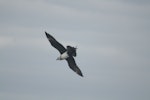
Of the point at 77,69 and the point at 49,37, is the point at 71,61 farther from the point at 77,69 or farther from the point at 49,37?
the point at 49,37

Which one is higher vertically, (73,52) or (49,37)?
(49,37)

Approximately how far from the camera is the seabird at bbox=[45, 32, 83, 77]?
158 feet

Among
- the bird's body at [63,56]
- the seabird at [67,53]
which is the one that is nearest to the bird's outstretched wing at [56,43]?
the seabird at [67,53]

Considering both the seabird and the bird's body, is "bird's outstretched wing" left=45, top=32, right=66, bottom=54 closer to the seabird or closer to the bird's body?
the seabird

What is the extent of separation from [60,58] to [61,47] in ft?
7.77

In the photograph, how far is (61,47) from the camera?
5206cm

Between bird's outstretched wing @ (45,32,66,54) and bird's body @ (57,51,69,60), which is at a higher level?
bird's outstretched wing @ (45,32,66,54)

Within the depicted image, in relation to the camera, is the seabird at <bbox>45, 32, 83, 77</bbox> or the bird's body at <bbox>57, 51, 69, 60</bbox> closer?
the seabird at <bbox>45, 32, 83, 77</bbox>

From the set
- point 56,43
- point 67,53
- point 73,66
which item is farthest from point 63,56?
point 73,66

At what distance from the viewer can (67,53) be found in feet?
161

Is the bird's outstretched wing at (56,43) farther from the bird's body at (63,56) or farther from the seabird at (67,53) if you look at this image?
the bird's body at (63,56)

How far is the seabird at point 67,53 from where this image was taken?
158 feet

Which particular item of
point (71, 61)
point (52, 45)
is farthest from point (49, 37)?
point (71, 61)

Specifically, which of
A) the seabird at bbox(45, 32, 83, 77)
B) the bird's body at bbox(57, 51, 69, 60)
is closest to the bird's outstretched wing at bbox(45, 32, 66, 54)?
the seabird at bbox(45, 32, 83, 77)
